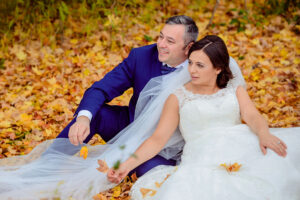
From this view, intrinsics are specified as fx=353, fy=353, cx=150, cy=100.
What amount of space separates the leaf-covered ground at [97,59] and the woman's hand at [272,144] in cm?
134

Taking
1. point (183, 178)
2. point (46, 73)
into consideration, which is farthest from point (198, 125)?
point (46, 73)

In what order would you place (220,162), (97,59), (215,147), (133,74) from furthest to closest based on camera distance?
(97,59) < (133,74) < (215,147) < (220,162)

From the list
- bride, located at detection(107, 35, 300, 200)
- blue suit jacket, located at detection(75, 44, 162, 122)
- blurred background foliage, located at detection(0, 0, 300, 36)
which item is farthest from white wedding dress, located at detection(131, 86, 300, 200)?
blurred background foliage, located at detection(0, 0, 300, 36)

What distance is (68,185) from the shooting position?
2711 mm

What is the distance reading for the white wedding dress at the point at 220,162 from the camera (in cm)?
220

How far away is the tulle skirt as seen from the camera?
7.19 feet

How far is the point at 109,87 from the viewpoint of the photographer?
9.76 feet

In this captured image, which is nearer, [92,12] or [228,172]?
[228,172]

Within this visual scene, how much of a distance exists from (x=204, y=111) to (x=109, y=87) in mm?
834

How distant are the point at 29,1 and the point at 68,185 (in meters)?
3.40

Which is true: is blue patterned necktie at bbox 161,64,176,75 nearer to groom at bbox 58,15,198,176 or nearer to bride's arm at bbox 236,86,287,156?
groom at bbox 58,15,198,176

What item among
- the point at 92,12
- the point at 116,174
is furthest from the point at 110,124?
the point at 92,12

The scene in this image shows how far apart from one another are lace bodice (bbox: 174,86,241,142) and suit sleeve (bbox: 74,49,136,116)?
0.54 metres

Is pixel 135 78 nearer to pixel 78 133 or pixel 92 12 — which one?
pixel 78 133
